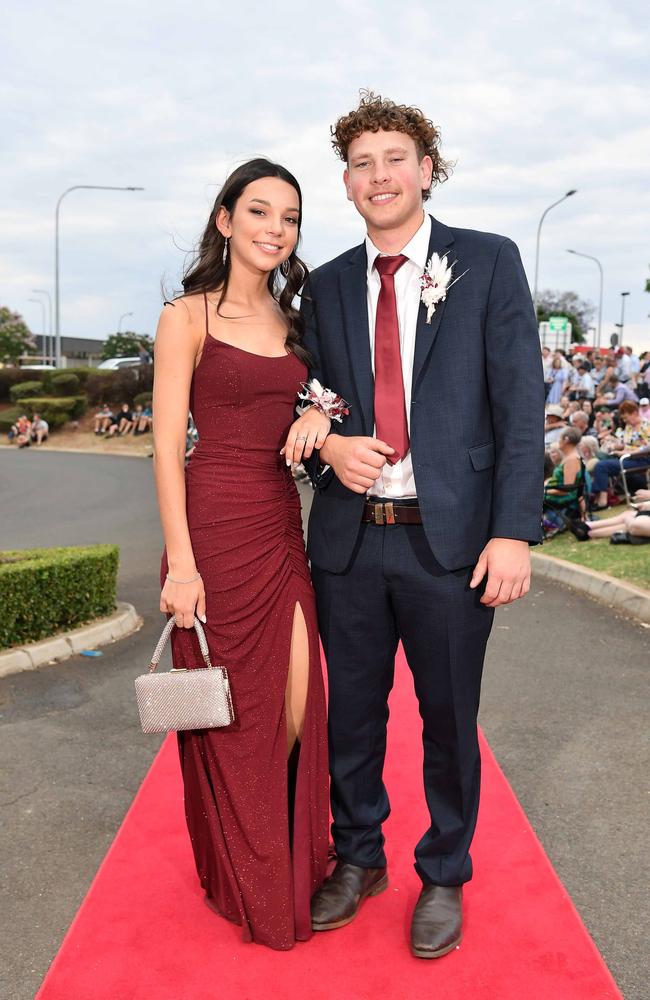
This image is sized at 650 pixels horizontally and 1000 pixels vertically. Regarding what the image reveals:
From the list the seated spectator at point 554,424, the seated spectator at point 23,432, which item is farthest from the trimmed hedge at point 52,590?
the seated spectator at point 23,432

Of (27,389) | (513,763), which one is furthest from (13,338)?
(513,763)

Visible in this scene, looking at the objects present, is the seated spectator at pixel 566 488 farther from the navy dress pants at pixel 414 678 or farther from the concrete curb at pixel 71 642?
the navy dress pants at pixel 414 678

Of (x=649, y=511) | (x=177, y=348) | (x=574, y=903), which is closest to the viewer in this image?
(x=177, y=348)

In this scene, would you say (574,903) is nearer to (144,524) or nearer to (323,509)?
(323,509)

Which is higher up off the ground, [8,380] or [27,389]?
[8,380]

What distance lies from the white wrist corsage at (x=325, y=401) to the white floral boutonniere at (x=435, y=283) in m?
0.36

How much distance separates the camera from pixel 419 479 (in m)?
2.77

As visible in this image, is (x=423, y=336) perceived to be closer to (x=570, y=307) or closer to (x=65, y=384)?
(x=65, y=384)

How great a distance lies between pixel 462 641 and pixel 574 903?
3.81 feet

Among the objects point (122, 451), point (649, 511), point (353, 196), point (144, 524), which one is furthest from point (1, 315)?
point (353, 196)

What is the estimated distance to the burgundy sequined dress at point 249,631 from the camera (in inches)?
113

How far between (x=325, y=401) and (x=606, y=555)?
723cm

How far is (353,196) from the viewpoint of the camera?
294cm

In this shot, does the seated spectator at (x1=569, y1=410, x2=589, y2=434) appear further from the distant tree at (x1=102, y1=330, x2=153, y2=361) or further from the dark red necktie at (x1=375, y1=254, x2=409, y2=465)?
the distant tree at (x1=102, y1=330, x2=153, y2=361)
